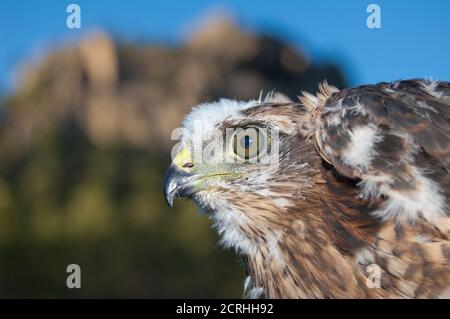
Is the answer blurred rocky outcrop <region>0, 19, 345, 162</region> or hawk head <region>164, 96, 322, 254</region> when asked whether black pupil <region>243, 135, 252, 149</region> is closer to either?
hawk head <region>164, 96, 322, 254</region>

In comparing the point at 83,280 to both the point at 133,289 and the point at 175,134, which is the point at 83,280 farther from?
the point at 175,134

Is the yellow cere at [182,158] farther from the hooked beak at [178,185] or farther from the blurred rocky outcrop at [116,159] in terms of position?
the blurred rocky outcrop at [116,159]

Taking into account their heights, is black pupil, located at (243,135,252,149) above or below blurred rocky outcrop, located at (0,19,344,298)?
below

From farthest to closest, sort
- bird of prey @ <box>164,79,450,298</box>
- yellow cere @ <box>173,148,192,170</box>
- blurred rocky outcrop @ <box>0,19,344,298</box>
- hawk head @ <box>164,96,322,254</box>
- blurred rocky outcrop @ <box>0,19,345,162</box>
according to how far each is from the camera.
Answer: blurred rocky outcrop @ <box>0,19,345,162</box> < blurred rocky outcrop @ <box>0,19,344,298</box> < yellow cere @ <box>173,148,192,170</box> < hawk head @ <box>164,96,322,254</box> < bird of prey @ <box>164,79,450,298</box>

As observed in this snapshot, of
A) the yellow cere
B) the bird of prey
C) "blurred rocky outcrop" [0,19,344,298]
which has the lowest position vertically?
the bird of prey

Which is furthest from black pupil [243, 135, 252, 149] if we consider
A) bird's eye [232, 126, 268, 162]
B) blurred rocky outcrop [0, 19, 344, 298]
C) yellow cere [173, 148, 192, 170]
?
blurred rocky outcrop [0, 19, 344, 298]

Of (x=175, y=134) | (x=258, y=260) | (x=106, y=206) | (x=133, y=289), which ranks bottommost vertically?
(x=258, y=260)

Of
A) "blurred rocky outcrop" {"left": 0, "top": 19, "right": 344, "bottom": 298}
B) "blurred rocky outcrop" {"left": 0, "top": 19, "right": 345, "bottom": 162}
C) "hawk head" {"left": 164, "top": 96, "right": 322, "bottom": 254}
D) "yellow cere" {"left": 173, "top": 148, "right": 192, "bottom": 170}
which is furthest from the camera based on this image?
"blurred rocky outcrop" {"left": 0, "top": 19, "right": 345, "bottom": 162}

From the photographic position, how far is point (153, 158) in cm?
2220

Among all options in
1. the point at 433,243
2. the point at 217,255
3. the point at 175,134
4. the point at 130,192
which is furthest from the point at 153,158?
the point at 433,243

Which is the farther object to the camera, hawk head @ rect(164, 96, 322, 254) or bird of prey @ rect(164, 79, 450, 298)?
hawk head @ rect(164, 96, 322, 254)

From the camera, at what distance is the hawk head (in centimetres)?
411

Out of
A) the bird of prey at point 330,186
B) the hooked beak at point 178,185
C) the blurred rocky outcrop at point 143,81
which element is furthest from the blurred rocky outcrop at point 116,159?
the bird of prey at point 330,186

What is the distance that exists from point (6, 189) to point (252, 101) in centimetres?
1808
